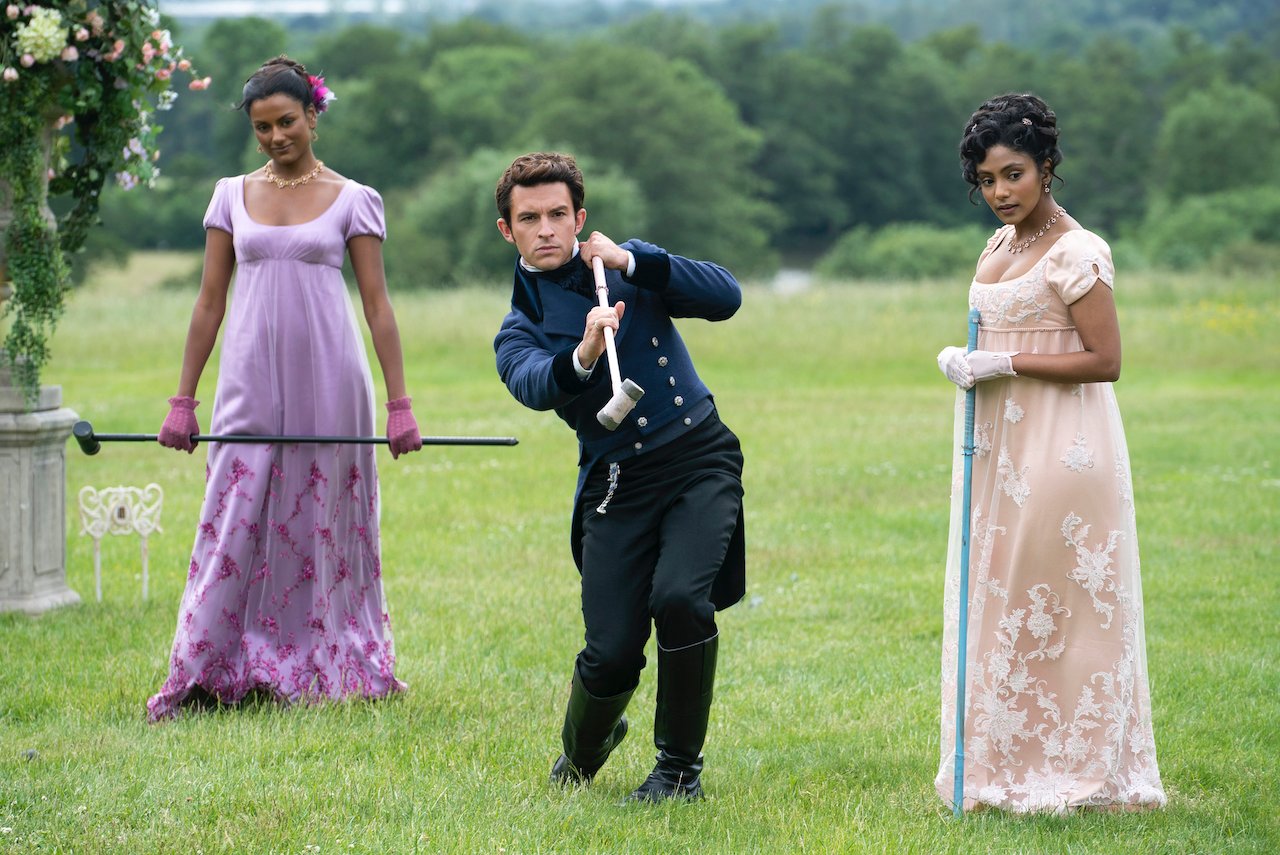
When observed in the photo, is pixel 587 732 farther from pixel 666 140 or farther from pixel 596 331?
pixel 666 140

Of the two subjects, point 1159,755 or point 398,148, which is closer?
point 1159,755

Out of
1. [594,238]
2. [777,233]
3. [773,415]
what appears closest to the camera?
[594,238]

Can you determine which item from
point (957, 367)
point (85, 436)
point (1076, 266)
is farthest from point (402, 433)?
point (1076, 266)

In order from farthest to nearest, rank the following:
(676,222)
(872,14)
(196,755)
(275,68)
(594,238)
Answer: (872,14) < (676,222) < (275,68) < (196,755) < (594,238)

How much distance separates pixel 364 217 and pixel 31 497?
9.93 ft

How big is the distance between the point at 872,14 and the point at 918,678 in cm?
15373

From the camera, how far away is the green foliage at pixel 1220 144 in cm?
7819

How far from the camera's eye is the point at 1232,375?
70.1ft

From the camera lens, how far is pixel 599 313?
170 inches

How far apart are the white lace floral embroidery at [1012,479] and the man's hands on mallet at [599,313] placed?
1.26m

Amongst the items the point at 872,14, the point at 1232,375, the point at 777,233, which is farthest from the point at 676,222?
the point at 872,14

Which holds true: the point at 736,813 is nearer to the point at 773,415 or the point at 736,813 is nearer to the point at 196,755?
the point at 196,755

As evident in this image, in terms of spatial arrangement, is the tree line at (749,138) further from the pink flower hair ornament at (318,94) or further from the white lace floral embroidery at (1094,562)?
the white lace floral embroidery at (1094,562)

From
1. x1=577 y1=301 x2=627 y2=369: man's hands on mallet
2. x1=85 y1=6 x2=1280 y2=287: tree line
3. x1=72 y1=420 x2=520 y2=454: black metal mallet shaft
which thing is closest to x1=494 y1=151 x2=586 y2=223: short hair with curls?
x1=577 y1=301 x2=627 y2=369: man's hands on mallet
